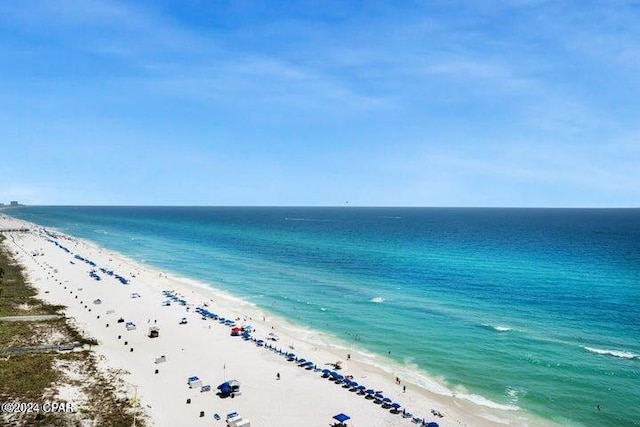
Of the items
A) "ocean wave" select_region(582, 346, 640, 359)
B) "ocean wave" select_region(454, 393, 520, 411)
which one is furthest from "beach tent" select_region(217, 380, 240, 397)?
"ocean wave" select_region(582, 346, 640, 359)

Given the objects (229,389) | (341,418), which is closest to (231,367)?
(229,389)

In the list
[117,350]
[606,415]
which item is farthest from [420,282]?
[117,350]

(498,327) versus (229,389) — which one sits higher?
(498,327)

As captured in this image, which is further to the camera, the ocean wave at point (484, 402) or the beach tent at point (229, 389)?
the ocean wave at point (484, 402)

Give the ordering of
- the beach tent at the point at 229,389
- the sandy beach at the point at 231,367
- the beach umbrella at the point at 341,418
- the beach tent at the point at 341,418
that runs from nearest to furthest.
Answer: the beach tent at the point at 341,418 → the beach umbrella at the point at 341,418 → the sandy beach at the point at 231,367 → the beach tent at the point at 229,389

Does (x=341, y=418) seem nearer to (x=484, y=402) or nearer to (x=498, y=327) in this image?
(x=484, y=402)

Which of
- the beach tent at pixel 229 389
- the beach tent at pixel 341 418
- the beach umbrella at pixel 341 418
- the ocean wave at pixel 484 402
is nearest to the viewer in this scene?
the beach tent at pixel 341 418

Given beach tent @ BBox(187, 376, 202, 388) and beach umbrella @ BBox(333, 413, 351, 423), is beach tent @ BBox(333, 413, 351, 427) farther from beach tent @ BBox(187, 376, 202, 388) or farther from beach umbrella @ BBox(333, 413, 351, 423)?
beach tent @ BBox(187, 376, 202, 388)

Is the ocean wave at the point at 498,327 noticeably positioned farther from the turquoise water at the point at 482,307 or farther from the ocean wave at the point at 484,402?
the ocean wave at the point at 484,402

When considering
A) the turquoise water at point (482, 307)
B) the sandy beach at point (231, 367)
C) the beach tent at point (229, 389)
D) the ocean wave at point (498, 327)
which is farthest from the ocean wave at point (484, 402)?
the beach tent at point (229, 389)
